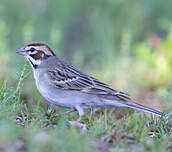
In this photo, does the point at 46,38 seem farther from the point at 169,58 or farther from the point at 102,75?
the point at 169,58

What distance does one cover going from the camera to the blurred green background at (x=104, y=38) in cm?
1037

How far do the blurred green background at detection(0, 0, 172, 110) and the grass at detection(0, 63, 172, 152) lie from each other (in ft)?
7.12

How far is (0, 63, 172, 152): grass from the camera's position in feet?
14.6

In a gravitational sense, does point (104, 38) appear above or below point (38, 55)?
below

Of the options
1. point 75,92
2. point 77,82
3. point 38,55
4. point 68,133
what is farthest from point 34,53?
point 68,133

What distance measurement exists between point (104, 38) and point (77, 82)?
513 centimetres

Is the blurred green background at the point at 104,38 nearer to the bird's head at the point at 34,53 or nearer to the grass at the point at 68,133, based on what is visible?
the bird's head at the point at 34,53

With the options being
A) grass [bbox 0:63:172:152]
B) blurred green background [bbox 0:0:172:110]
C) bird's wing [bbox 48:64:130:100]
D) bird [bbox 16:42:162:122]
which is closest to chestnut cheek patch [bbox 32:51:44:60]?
bird [bbox 16:42:162:122]

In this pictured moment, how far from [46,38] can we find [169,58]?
3.77 metres

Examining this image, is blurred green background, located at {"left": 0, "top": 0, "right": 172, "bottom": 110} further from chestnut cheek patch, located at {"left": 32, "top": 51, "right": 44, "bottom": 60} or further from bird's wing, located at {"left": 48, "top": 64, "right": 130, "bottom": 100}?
bird's wing, located at {"left": 48, "top": 64, "right": 130, "bottom": 100}

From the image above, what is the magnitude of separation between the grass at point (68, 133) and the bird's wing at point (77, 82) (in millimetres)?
443

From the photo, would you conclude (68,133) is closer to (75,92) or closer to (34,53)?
(75,92)

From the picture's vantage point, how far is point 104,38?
469 inches

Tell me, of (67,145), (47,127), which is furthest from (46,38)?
(67,145)
